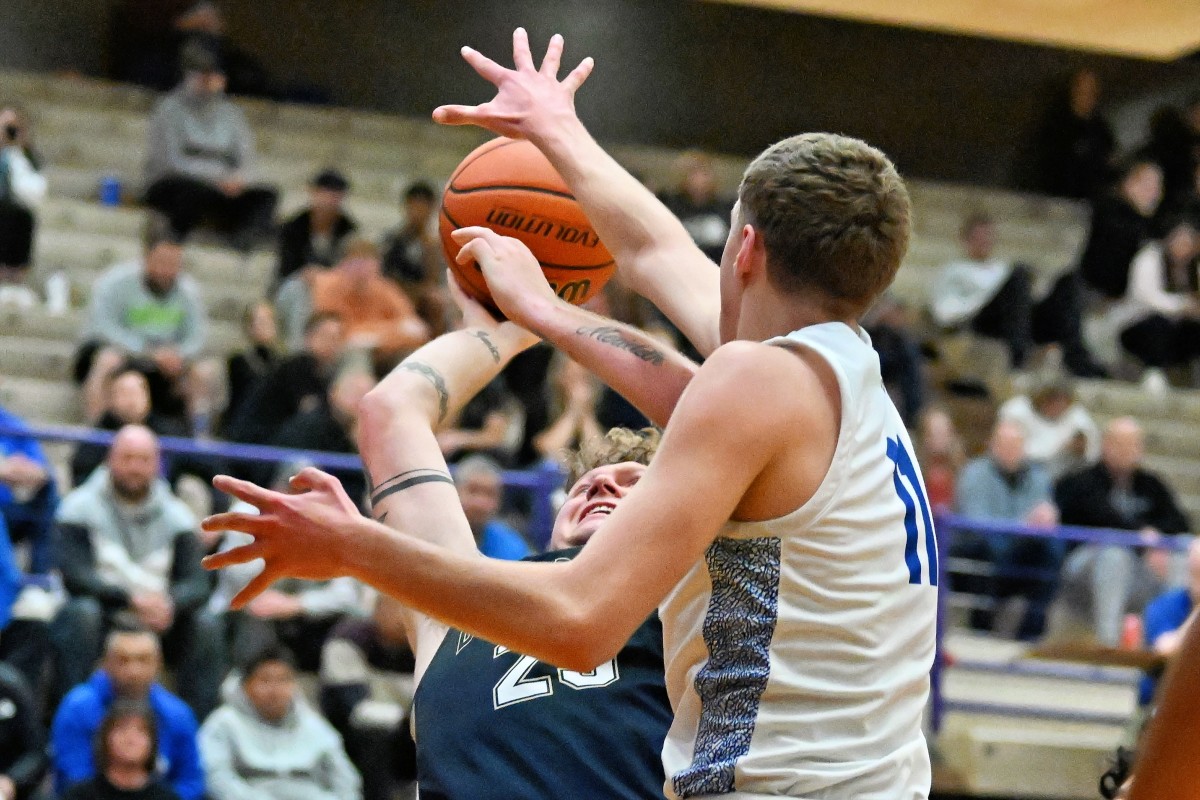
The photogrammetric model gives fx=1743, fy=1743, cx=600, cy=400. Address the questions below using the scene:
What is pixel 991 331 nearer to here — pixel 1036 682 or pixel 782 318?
pixel 1036 682

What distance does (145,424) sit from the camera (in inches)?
309

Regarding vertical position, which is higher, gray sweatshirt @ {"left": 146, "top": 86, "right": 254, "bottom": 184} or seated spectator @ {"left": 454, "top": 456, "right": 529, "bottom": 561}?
gray sweatshirt @ {"left": 146, "top": 86, "right": 254, "bottom": 184}

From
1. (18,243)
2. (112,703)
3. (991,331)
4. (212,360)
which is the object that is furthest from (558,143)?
(991,331)

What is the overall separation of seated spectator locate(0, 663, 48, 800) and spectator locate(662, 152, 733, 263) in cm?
529

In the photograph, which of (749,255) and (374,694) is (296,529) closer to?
(749,255)

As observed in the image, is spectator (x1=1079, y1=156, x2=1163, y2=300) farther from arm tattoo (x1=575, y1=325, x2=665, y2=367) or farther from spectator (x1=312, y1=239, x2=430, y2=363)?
arm tattoo (x1=575, y1=325, x2=665, y2=367)

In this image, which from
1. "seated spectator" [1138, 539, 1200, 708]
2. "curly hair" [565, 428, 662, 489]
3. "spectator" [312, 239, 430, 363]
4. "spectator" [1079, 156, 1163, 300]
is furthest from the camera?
"spectator" [1079, 156, 1163, 300]

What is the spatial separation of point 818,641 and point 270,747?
4952 millimetres

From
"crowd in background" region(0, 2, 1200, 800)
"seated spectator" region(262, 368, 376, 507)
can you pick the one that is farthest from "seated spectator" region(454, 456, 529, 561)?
"seated spectator" region(262, 368, 376, 507)

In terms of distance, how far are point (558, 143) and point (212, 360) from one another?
664 centimetres

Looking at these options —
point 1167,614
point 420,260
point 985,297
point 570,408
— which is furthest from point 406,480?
point 985,297

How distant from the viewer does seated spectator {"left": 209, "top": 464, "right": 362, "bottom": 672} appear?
7023mm

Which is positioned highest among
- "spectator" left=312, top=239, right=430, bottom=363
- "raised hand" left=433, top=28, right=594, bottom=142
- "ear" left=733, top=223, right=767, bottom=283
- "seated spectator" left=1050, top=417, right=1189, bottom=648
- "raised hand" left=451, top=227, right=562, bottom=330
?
"raised hand" left=433, top=28, right=594, bottom=142

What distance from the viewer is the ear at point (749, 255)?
7.06 ft
